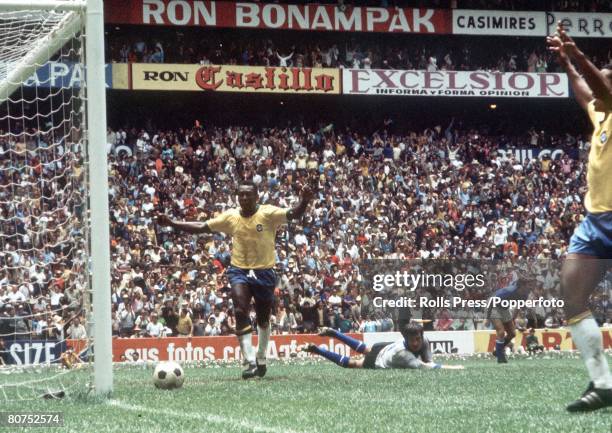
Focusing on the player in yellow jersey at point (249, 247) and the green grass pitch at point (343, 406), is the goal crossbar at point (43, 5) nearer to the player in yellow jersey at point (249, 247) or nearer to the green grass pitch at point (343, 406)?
the player in yellow jersey at point (249, 247)

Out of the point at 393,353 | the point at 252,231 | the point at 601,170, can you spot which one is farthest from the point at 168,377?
the point at 601,170

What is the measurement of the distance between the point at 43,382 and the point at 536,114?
34206 mm

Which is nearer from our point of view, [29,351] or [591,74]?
[591,74]

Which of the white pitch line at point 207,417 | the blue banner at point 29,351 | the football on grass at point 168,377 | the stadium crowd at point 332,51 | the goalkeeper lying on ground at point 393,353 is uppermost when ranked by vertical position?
the stadium crowd at point 332,51

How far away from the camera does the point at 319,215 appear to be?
31.5 metres

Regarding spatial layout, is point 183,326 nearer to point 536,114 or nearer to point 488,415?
point 488,415

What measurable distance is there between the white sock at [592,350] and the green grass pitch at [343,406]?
236 millimetres

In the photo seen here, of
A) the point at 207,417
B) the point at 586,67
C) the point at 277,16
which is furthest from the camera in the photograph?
the point at 277,16

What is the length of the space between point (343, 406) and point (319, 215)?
23.7 metres

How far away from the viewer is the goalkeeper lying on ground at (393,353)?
13.7 meters

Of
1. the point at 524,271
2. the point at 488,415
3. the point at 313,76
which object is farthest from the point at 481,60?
the point at 488,415

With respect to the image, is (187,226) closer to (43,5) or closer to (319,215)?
(43,5)

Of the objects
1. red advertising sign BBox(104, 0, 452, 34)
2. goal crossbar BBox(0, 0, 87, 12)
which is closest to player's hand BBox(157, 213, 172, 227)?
goal crossbar BBox(0, 0, 87, 12)

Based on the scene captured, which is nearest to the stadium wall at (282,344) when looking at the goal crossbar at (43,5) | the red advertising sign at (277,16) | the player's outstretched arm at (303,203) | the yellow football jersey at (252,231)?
the yellow football jersey at (252,231)
